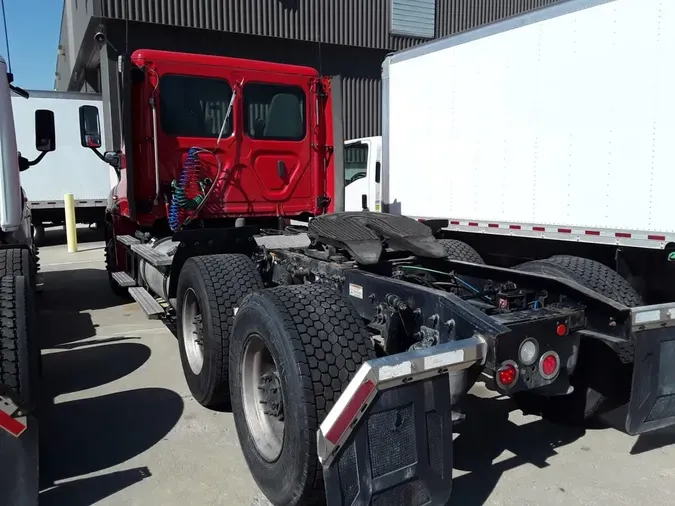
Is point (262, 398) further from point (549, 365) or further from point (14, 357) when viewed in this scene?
point (549, 365)

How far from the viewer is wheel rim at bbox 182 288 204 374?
14.6ft

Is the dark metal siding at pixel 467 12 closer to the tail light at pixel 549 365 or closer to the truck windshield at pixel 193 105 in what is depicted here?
the truck windshield at pixel 193 105

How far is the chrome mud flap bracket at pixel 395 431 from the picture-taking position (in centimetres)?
227

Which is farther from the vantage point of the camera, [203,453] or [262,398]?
[203,453]

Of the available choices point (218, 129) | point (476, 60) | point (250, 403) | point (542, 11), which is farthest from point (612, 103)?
point (250, 403)

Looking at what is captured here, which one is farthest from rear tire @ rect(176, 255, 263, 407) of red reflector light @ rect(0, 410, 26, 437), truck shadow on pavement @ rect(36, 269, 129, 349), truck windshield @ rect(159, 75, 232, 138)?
truck shadow on pavement @ rect(36, 269, 129, 349)

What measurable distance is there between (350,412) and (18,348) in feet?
7.09

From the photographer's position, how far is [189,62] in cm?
547

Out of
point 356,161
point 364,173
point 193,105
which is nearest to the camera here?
point 193,105

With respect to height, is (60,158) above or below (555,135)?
above

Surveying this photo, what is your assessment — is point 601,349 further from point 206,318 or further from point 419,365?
point 206,318

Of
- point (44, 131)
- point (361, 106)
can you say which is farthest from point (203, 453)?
point (361, 106)

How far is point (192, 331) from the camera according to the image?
4594 millimetres

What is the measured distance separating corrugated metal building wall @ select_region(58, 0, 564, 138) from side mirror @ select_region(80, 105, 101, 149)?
31.9ft
